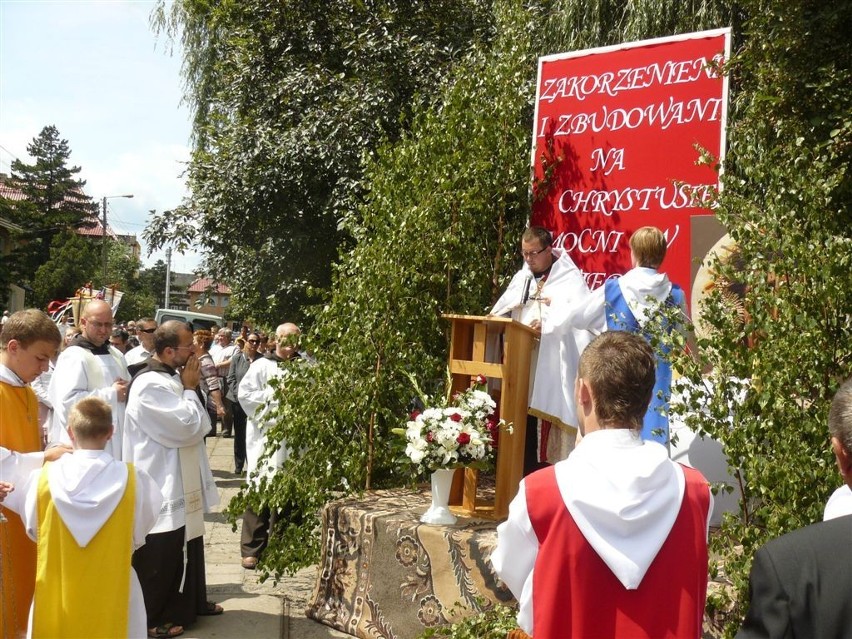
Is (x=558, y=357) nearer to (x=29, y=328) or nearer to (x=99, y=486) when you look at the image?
(x=99, y=486)

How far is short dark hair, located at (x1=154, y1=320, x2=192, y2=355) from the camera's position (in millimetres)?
5668

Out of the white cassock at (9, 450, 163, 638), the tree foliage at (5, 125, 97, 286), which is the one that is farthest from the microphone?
the tree foliage at (5, 125, 97, 286)

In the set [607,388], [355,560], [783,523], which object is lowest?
[355,560]

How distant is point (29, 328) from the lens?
4.57 metres

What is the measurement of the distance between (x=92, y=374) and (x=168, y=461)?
1076 millimetres

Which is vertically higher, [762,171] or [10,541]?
[762,171]

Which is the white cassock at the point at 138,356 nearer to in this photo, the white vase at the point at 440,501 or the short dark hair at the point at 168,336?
the short dark hair at the point at 168,336

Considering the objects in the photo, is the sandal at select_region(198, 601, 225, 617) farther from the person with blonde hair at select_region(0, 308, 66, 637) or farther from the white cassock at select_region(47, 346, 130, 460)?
the person with blonde hair at select_region(0, 308, 66, 637)

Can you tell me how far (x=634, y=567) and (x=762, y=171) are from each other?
2210 mm

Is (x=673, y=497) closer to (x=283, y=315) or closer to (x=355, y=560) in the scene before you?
(x=355, y=560)

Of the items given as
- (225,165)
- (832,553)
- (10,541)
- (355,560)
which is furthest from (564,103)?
(225,165)

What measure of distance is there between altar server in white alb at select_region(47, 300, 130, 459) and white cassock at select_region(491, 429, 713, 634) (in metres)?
4.41

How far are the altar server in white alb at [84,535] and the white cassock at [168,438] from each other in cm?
140

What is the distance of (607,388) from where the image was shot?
2406 mm
